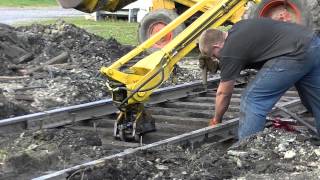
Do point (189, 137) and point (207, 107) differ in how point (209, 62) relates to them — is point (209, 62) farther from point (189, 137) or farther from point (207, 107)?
point (207, 107)

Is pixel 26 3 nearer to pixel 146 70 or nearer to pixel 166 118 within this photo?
pixel 166 118

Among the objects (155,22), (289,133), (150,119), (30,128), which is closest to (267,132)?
(289,133)

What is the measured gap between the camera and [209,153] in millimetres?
6418

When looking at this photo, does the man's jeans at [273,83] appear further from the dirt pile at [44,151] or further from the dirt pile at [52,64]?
the dirt pile at [52,64]

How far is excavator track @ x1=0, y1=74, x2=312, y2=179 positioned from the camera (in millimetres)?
7105

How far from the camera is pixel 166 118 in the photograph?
27.5 feet

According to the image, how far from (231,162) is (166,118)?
2.43 m

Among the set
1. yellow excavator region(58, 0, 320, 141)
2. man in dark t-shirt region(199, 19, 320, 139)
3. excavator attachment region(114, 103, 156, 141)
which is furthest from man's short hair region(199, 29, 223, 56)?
excavator attachment region(114, 103, 156, 141)

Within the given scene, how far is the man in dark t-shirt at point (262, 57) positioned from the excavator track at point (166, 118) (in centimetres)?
A: 69

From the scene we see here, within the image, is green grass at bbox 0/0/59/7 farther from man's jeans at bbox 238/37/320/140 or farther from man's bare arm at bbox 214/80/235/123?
man's jeans at bbox 238/37/320/140

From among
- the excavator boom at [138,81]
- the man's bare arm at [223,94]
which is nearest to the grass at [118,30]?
the excavator boom at [138,81]

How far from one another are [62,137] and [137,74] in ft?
3.53

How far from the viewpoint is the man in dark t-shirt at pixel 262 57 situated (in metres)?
6.50

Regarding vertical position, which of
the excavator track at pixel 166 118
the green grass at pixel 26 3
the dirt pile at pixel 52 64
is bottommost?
the green grass at pixel 26 3
